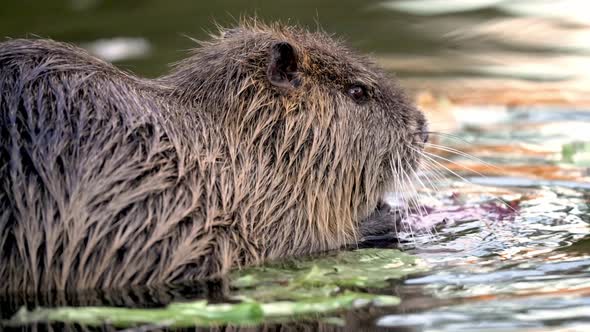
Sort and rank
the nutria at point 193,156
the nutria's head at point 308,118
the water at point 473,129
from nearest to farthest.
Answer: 1. the water at point 473,129
2. the nutria at point 193,156
3. the nutria's head at point 308,118

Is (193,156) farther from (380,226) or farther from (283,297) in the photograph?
(380,226)

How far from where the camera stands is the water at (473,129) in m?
3.86

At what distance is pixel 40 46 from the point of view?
445 centimetres

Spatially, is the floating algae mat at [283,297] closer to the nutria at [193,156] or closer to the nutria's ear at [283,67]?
the nutria at [193,156]

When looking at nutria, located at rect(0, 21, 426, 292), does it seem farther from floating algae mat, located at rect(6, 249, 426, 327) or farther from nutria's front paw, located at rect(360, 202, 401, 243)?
floating algae mat, located at rect(6, 249, 426, 327)

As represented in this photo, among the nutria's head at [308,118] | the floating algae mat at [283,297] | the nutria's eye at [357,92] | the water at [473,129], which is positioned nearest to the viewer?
the floating algae mat at [283,297]

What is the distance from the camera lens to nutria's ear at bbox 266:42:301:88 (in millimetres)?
4715

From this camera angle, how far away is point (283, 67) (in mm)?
4766

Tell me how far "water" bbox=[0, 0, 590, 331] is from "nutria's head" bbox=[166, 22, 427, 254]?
305 millimetres

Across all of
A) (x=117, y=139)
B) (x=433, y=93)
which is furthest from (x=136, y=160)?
(x=433, y=93)

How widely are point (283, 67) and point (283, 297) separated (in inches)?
45.6

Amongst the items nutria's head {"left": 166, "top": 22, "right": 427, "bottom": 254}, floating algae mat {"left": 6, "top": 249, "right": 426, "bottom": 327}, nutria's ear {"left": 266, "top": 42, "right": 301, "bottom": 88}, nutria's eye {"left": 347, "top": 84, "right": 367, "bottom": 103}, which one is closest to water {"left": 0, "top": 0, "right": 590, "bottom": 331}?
floating algae mat {"left": 6, "top": 249, "right": 426, "bottom": 327}

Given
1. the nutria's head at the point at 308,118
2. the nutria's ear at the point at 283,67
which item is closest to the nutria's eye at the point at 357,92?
the nutria's head at the point at 308,118

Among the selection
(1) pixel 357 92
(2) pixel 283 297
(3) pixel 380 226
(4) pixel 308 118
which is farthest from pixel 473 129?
(2) pixel 283 297
